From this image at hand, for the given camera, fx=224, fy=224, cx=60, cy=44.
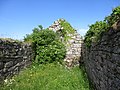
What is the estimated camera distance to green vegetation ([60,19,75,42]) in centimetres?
1412

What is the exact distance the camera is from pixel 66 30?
14.4 metres

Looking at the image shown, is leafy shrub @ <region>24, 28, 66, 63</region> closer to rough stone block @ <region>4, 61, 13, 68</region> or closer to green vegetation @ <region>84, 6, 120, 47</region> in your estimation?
rough stone block @ <region>4, 61, 13, 68</region>

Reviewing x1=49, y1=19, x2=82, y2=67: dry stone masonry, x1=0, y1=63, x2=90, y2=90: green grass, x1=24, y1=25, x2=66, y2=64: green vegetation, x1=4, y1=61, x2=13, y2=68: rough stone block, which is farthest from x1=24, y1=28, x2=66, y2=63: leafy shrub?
x1=4, y1=61, x2=13, y2=68: rough stone block

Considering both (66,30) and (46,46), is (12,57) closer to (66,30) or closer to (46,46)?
(46,46)

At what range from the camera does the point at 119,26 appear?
386cm

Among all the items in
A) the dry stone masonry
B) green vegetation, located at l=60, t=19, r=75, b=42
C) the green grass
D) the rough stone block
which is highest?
green vegetation, located at l=60, t=19, r=75, b=42

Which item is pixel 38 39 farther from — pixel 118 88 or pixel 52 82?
pixel 118 88

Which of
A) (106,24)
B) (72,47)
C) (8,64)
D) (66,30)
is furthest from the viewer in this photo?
(66,30)

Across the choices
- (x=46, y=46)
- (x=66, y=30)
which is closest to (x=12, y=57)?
(x=46, y=46)

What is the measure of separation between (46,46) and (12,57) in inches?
174

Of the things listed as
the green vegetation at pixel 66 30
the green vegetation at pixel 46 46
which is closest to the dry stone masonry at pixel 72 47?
the green vegetation at pixel 66 30

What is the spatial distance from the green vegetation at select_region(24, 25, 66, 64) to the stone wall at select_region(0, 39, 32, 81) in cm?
153

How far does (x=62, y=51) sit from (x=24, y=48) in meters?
3.16

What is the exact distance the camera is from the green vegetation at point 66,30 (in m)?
14.1
